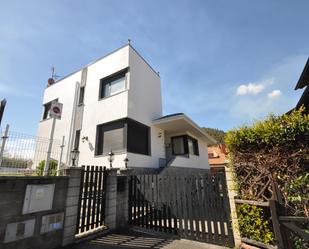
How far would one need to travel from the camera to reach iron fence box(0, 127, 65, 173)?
156 inches

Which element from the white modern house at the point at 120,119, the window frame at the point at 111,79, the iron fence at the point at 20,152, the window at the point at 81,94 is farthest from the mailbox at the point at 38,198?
the window at the point at 81,94

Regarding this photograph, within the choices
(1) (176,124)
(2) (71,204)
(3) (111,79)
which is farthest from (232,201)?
(3) (111,79)

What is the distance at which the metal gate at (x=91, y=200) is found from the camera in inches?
166

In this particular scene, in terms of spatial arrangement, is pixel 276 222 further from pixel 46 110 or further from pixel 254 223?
pixel 46 110

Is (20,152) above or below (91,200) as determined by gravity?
above

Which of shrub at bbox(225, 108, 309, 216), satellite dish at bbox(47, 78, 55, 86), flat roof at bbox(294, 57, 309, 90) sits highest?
satellite dish at bbox(47, 78, 55, 86)

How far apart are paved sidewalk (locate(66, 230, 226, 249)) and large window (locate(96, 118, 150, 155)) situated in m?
4.16

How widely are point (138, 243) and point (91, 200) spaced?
1669 mm

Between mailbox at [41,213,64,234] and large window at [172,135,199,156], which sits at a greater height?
large window at [172,135,199,156]

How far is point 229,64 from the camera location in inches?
314

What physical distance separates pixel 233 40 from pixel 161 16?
10.6ft

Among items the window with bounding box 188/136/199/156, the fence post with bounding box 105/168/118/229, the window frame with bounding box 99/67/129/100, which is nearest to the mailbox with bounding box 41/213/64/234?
the fence post with bounding box 105/168/118/229

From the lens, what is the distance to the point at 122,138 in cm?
838

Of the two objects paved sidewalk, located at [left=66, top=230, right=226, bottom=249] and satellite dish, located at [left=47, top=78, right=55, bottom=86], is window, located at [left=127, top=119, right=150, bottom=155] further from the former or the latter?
satellite dish, located at [left=47, top=78, right=55, bottom=86]
